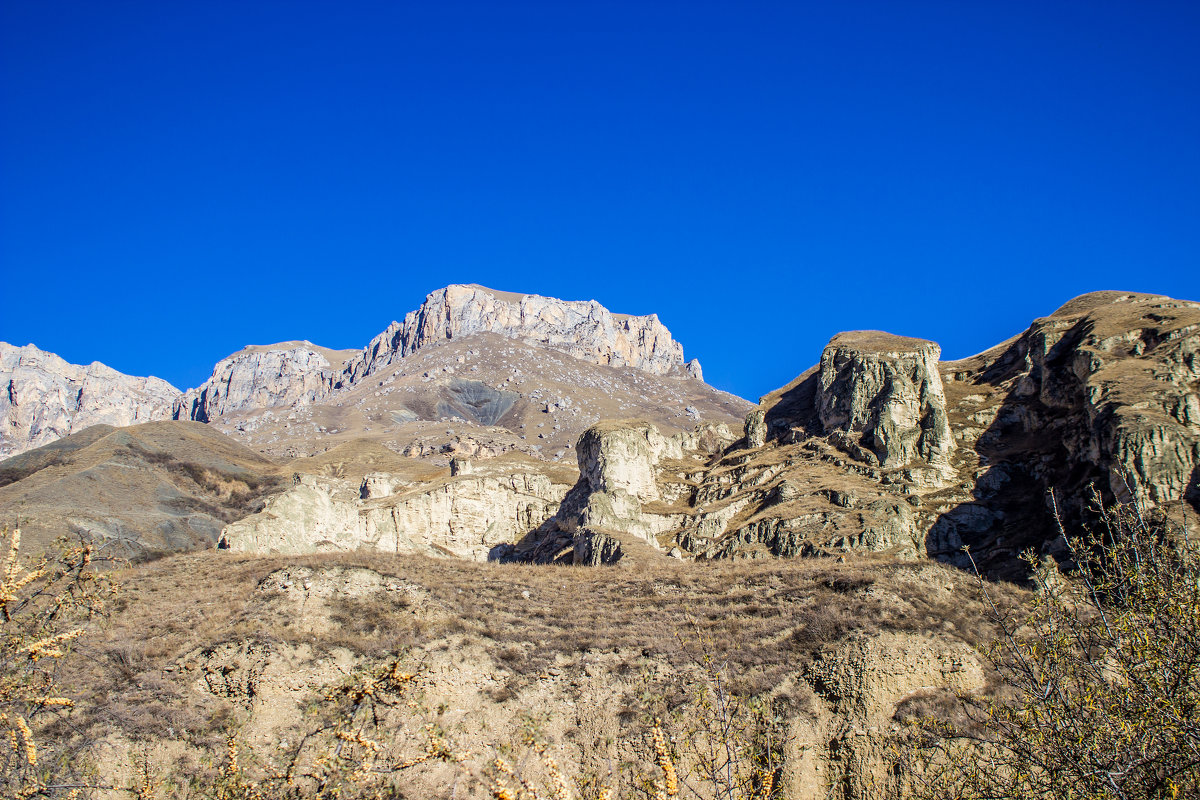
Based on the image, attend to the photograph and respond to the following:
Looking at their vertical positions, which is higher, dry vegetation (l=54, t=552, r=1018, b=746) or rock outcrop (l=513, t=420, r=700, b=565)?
rock outcrop (l=513, t=420, r=700, b=565)

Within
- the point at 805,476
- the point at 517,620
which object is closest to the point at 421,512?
the point at 805,476

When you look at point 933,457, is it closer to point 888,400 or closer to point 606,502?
point 888,400

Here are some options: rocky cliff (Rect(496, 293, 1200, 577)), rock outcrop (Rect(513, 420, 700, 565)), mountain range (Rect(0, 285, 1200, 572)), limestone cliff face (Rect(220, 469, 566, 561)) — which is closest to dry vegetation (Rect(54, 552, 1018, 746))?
mountain range (Rect(0, 285, 1200, 572))

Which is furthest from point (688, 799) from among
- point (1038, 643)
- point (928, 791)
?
point (1038, 643)

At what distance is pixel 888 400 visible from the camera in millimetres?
65938

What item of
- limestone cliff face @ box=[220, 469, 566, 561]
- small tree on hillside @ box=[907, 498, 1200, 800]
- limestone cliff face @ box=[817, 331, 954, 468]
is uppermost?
limestone cliff face @ box=[817, 331, 954, 468]

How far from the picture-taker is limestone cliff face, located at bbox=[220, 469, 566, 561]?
52.6 m

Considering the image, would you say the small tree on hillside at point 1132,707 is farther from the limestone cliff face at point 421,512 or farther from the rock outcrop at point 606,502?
the limestone cliff face at point 421,512

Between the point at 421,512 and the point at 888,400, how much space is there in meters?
42.3

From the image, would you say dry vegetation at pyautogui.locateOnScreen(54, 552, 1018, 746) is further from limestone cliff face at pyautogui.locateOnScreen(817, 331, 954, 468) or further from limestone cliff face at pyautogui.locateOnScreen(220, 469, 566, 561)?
limestone cliff face at pyautogui.locateOnScreen(817, 331, 954, 468)

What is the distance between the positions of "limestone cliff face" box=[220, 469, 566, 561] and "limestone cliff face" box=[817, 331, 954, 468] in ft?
92.0

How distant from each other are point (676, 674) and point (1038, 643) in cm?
987

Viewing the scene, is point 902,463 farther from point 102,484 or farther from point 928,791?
point 102,484

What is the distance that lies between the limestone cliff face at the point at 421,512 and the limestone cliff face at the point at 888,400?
28.0 m
